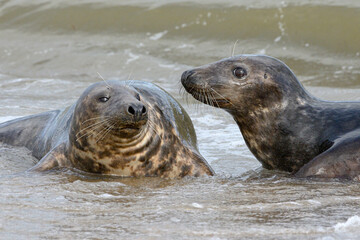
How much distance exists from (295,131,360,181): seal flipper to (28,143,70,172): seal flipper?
2004 mm

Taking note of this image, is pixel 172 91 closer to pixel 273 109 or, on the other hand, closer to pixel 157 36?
pixel 157 36

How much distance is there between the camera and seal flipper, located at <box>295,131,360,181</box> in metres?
5.32

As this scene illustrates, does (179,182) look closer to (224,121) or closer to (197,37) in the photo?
(224,121)

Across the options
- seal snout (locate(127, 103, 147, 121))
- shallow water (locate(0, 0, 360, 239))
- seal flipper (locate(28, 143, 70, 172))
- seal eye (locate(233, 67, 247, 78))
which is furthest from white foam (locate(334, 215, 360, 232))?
seal flipper (locate(28, 143, 70, 172))

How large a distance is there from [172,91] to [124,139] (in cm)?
511

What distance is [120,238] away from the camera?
3680 mm

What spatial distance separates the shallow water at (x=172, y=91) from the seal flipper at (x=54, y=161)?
17cm

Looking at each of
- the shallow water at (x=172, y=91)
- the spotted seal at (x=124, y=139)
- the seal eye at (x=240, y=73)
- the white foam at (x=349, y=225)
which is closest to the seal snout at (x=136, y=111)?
the spotted seal at (x=124, y=139)

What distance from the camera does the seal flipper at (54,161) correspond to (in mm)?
5965

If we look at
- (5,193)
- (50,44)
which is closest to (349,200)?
(5,193)

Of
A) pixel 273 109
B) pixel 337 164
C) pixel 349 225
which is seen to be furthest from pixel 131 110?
pixel 349 225

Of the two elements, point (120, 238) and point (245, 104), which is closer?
point (120, 238)

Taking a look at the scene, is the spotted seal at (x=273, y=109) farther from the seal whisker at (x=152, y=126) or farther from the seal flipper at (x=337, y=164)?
the seal whisker at (x=152, y=126)

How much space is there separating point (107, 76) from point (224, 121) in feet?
13.5
